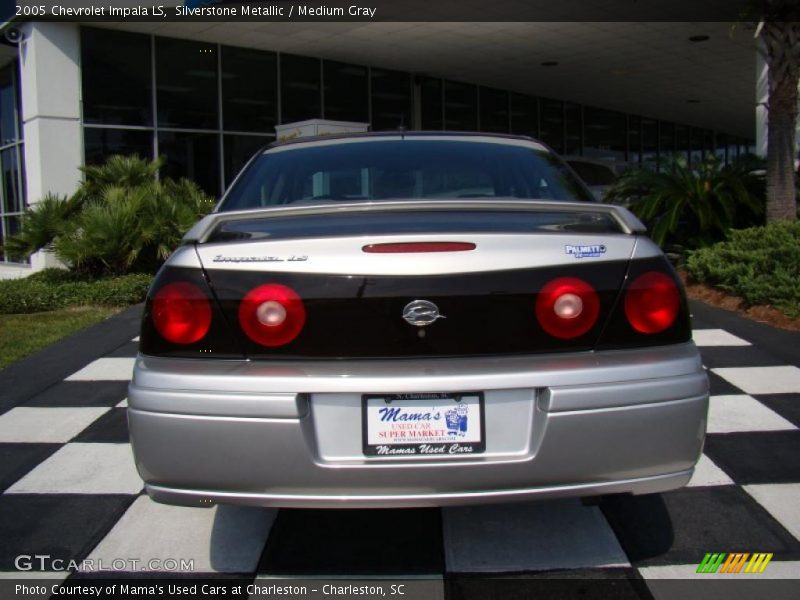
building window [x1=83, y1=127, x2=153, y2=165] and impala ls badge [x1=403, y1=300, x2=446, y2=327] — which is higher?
building window [x1=83, y1=127, x2=153, y2=165]

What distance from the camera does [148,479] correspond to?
6.96 feet

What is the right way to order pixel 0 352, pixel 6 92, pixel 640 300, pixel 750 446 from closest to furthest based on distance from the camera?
pixel 640 300, pixel 750 446, pixel 0 352, pixel 6 92

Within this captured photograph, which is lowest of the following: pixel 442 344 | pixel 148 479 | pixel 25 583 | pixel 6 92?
pixel 25 583

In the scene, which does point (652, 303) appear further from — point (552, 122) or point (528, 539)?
point (552, 122)

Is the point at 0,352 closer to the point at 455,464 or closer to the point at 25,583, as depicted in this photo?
the point at 25,583

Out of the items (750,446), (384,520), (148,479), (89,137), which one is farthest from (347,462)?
(89,137)

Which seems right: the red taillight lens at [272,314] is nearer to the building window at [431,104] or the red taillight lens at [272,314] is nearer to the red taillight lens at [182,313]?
the red taillight lens at [182,313]

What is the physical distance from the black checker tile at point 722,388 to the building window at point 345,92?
39.8 ft

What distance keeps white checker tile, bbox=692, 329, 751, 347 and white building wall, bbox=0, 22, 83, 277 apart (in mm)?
9891

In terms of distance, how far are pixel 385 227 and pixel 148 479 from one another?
104 centimetres

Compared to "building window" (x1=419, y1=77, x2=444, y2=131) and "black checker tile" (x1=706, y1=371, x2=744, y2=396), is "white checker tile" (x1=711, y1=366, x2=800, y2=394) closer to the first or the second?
"black checker tile" (x1=706, y1=371, x2=744, y2=396)

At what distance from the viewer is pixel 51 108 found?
38.5ft

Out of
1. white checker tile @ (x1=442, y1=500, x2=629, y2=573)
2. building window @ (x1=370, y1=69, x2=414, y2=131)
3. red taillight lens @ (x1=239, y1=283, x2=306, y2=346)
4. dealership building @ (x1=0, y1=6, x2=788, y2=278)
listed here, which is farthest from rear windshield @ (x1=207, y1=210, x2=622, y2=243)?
building window @ (x1=370, y1=69, x2=414, y2=131)

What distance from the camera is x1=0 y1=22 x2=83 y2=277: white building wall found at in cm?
1159
